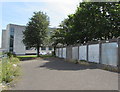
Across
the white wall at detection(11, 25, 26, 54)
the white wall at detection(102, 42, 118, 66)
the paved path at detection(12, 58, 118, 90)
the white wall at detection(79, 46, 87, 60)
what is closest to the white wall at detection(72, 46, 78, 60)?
the white wall at detection(79, 46, 87, 60)

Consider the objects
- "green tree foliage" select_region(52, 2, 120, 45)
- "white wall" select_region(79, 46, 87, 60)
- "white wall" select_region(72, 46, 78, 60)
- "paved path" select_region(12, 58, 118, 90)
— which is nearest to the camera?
"paved path" select_region(12, 58, 118, 90)

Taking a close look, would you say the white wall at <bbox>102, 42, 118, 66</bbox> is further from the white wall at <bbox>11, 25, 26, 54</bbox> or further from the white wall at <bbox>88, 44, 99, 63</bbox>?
the white wall at <bbox>11, 25, 26, 54</bbox>

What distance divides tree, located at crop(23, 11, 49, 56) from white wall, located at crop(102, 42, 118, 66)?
22.1 m

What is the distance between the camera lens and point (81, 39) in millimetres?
26609

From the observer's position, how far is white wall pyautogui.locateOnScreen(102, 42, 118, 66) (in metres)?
13.1

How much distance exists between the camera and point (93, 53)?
17.4 meters

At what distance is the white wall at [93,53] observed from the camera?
16.5 metres

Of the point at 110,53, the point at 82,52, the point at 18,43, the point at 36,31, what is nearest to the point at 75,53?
the point at 82,52

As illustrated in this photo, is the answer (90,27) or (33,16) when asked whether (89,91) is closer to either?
(90,27)

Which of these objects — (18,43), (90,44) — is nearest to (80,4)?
(90,44)

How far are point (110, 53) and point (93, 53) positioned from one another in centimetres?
360

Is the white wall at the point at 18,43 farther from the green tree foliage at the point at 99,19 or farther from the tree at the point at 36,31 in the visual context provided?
the green tree foliage at the point at 99,19

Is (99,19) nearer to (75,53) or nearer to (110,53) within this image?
(75,53)

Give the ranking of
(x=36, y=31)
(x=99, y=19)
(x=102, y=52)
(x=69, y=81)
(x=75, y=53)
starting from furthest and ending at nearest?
1. (x=36, y=31)
2. (x=75, y=53)
3. (x=99, y=19)
4. (x=102, y=52)
5. (x=69, y=81)
